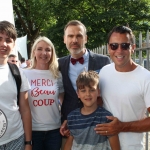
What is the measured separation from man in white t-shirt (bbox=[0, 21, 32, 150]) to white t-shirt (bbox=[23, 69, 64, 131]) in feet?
1.40

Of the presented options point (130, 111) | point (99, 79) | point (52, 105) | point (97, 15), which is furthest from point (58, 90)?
point (97, 15)

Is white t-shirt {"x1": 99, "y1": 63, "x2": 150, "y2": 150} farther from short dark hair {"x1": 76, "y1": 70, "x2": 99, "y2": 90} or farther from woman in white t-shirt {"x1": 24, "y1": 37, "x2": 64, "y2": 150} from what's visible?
woman in white t-shirt {"x1": 24, "y1": 37, "x2": 64, "y2": 150}

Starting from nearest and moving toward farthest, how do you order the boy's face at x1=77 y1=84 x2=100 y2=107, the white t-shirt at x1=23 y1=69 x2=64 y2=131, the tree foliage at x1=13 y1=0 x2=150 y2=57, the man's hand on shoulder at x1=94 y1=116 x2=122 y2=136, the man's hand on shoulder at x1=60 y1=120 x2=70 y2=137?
the man's hand on shoulder at x1=94 y1=116 x2=122 y2=136 → the boy's face at x1=77 y1=84 x2=100 y2=107 → the man's hand on shoulder at x1=60 y1=120 x2=70 y2=137 → the white t-shirt at x1=23 y1=69 x2=64 y2=131 → the tree foliage at x1=13 y1=0 x2=150 y2=57

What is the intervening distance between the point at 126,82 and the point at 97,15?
15.0m

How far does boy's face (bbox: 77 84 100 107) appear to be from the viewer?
277 centimetres

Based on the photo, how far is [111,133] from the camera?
256 cm

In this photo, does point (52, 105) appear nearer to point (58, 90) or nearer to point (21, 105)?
point (58, 90)

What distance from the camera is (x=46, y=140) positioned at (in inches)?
131

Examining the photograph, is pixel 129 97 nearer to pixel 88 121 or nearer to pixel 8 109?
pixel 88 121

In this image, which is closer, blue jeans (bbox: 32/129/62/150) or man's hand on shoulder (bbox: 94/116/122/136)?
man's hand on shoulder (bbox: 94/116/122/136)

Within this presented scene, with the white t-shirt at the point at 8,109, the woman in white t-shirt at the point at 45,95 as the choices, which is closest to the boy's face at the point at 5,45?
the white t-shirt at the point at 8,109

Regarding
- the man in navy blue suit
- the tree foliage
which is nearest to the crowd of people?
the man in navy blue suit

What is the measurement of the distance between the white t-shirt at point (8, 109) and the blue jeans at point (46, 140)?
0.65 metres

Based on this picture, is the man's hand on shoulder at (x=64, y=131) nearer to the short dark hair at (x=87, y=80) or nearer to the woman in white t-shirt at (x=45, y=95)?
the woman in white t-shirt at (x=45, y=95)
